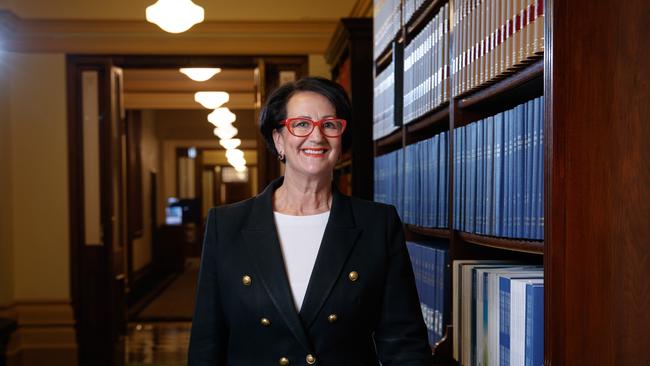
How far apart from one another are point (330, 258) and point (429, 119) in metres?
1.08

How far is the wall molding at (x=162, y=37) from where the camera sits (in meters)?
5.73

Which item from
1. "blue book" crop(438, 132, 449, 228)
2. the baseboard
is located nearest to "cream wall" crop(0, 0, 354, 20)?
the baseboard

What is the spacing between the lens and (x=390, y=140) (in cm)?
331

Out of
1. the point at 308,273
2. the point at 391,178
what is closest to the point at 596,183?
the point at 308,273

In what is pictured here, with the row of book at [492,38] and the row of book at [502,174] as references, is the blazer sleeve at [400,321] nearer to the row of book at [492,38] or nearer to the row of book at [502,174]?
the row of book at [502,174]

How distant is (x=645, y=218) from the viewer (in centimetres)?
128

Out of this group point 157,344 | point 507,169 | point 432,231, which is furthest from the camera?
point 157,344

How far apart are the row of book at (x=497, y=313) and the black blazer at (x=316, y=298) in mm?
211

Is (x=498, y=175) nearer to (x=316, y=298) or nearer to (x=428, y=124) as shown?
(x=316, y=298)

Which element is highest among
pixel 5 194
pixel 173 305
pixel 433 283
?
pixel 5 194

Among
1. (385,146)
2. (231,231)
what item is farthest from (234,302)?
(385,146)

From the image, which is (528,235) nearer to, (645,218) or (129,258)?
(645,218)

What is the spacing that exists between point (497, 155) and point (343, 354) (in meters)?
0.67

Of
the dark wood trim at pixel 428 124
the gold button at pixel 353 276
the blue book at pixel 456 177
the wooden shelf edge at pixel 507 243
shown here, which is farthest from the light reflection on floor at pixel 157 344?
the gold button at pixel 353 276
